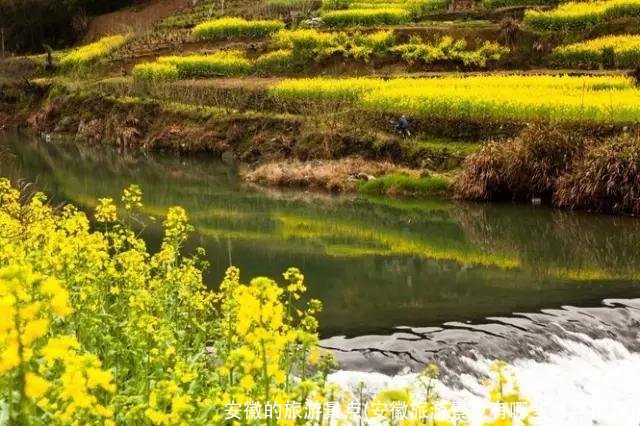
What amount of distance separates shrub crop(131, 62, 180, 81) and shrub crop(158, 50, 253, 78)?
55 centimetres

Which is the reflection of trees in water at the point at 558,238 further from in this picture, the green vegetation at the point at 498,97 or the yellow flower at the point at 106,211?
the yellow flower at the point at 106,211

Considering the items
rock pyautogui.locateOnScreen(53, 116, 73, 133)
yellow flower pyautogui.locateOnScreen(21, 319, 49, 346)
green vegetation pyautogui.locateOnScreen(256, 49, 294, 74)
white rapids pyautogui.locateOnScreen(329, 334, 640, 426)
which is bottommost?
rock pyautogui.locateOnScreen(53, 116, 73, 133)

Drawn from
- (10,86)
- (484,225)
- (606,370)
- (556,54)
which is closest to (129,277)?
(606,370)

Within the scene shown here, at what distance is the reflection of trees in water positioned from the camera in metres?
12.9

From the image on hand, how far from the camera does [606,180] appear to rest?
16.4 meters

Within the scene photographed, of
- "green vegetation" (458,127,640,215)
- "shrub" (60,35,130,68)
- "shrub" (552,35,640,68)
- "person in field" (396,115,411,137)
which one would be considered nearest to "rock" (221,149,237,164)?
"person in field" (396,115,411,137)

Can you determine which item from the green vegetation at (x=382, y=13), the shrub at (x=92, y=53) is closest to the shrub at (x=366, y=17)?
the green vegetation at (x=382, y=13)

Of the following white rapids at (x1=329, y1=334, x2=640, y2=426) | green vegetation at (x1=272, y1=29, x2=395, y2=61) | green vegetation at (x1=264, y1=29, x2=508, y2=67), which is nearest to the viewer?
white rapids at (x1=329, y1=334, x2=640, y2=426)

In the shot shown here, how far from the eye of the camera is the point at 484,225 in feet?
54.0

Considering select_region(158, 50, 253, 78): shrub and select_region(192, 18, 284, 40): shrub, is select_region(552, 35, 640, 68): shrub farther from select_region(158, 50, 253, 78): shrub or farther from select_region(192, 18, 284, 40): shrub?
select_region(192, 18, 284, 40): shrub

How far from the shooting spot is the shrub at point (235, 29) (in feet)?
130

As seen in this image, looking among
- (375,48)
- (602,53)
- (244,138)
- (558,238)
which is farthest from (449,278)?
(375,48)

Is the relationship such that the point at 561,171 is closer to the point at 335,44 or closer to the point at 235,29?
the point at 335,44

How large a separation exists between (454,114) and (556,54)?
9660 millimetres
